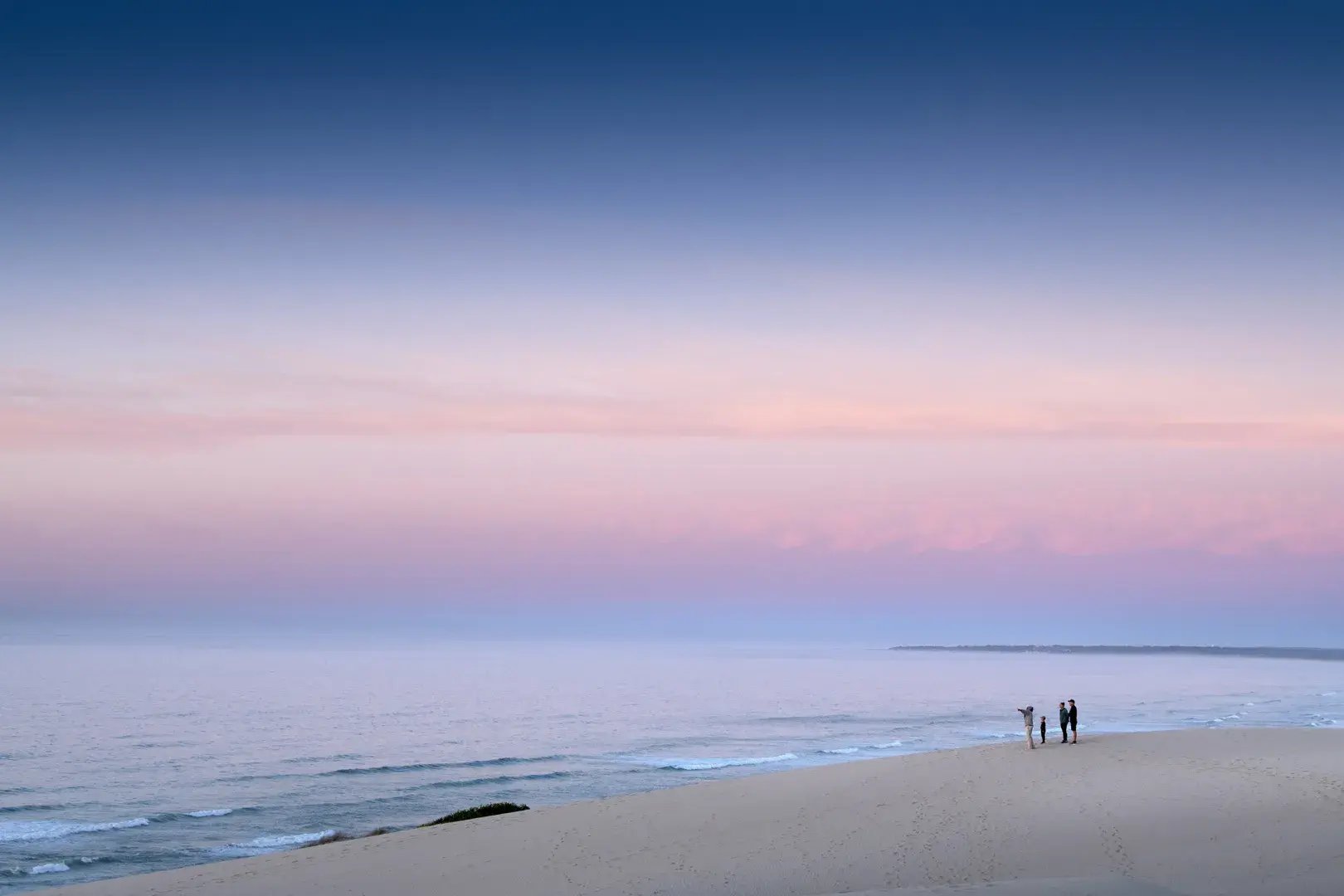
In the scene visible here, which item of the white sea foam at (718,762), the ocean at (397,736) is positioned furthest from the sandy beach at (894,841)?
the white sea foam at (718,762)

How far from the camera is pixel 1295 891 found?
64.3 ft

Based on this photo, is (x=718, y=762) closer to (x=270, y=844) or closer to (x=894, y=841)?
(x=270, y=844)

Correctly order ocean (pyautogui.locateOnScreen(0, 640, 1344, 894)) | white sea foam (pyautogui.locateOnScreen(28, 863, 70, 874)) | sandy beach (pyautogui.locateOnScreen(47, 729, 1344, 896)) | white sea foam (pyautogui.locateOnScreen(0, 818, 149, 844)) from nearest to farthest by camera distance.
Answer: sandy beach (pyautogui.locateOnScreen(47, 729, 1344, 896)) → white sea foam (pyautogui.locateOnScreen(28, 863, 70, 874)) → white sea foam (pyautogui.locateOnScreen(0, 818, 149, 844)) → ocean (pyautogui.locateOnScreen(0, 640, 1344, 894))

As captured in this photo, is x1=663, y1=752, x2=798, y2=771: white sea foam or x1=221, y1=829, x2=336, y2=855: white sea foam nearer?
x1=221, y1=829, x2=336, y2=855: white sea foam

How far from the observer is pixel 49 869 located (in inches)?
1196

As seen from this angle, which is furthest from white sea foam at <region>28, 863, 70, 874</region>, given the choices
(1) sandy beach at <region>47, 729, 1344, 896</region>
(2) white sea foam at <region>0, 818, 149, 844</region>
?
(1) sandy beach at <region>47, 729, 1344, 896</region>

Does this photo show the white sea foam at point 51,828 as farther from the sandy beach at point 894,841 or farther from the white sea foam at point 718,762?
the white sea foam at point 718,762

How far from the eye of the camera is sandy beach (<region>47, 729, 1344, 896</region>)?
2238 cm

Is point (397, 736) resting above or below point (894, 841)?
below

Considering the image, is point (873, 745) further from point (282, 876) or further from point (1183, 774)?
point (282, 876)

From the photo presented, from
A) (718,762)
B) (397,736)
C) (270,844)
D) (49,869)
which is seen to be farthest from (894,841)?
(397,736)

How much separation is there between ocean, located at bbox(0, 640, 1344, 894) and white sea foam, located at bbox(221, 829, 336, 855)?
13cm

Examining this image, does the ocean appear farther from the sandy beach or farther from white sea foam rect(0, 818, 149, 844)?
the sandy beach

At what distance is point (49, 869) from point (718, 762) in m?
30.2
